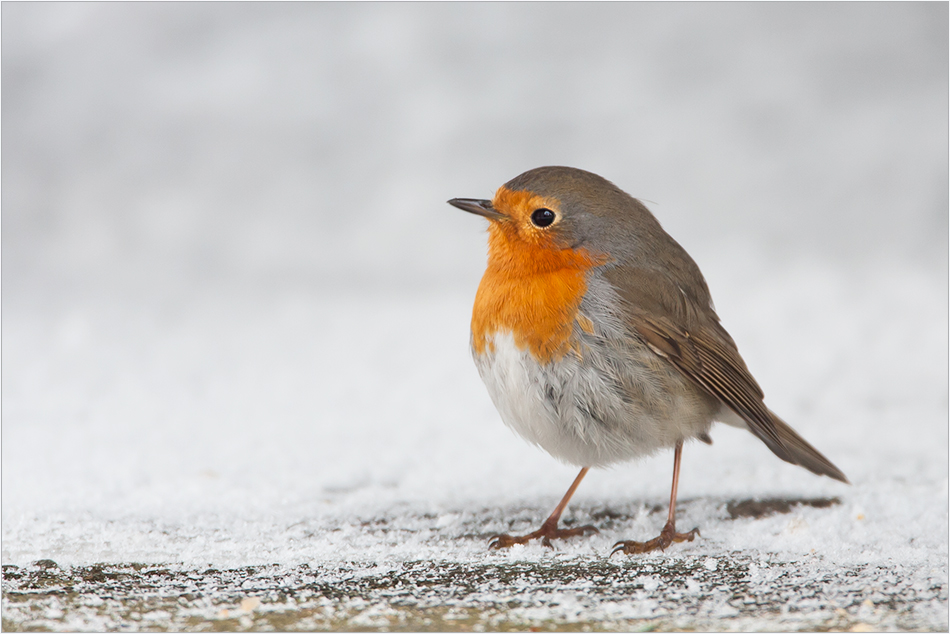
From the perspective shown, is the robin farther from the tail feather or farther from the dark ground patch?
the dark ground patch

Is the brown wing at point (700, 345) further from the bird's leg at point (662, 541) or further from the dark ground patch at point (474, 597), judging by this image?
the dark ground patch at point (474, 597)

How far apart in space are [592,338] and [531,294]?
254mm

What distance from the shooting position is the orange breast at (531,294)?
2990 mm

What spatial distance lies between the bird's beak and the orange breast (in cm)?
4

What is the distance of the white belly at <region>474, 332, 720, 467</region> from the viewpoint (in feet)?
9.78

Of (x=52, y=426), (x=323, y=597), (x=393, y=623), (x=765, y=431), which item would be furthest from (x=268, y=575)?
(x=52, y=426)

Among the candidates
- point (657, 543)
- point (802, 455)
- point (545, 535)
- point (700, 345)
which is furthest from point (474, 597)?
point (802, 455)

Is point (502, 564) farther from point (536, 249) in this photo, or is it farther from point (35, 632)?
point (35, 632)

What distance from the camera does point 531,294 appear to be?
9.97 ft

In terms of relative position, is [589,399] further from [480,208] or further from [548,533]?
[480,208]

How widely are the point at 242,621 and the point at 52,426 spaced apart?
2.74 metres

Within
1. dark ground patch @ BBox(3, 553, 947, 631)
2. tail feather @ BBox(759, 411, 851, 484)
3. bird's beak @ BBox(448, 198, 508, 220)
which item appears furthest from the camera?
tail feather @ BBox(759, 411, 851, 484)

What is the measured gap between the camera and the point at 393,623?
238 cm

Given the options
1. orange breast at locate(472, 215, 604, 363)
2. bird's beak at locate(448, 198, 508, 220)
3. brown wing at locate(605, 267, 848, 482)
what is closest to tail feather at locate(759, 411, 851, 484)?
brown wing at locate(605, 267, 848, 482)
